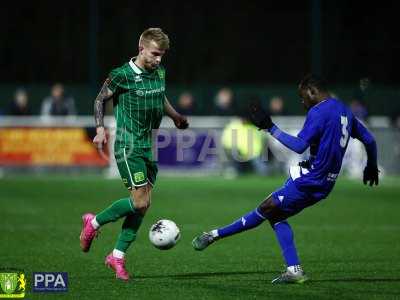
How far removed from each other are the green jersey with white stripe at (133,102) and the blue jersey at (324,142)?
4.53ft

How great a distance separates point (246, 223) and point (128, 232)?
3.50 feet

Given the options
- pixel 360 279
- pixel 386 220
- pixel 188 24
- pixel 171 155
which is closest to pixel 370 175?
pixel 360 279

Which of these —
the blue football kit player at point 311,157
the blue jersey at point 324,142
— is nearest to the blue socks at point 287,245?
the blue football kit player at point 311,157

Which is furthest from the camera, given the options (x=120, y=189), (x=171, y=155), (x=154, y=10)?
(x=154, y=10)

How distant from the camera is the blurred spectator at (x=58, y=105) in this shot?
Answer: 74.9 feet

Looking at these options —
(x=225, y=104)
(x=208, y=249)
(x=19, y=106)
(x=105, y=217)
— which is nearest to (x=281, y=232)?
(x=105, y=217)

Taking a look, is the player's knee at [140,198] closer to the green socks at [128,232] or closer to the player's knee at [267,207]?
the green socks at [128,232]

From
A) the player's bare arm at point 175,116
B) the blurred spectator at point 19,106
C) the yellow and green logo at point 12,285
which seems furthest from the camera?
the blurred spectator at point 19,106

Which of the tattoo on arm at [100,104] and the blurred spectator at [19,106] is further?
the blurred spectator at [19,106]

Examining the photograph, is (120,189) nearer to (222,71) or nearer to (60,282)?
(222,71)

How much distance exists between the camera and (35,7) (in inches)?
982

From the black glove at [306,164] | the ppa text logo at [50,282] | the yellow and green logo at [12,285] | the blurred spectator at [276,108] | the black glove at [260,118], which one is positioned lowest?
the blurred spectator at [276,108]

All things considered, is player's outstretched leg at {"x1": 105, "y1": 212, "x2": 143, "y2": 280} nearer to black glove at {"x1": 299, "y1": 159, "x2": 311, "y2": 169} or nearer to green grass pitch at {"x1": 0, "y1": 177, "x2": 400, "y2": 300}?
green grass pitch at {"x1": 0, "y1": 177, "x2": 400, "y2": 300}

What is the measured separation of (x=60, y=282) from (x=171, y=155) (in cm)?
1403
